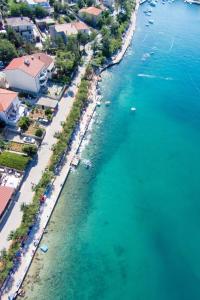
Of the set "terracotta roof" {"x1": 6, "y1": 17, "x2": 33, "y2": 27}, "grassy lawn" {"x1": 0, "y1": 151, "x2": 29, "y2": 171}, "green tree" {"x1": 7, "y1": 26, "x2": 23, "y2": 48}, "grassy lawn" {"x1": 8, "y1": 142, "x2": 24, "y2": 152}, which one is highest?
"terracotta roof" {"x1": 6, "y1": 17, "x2": 33, "y2": 27}

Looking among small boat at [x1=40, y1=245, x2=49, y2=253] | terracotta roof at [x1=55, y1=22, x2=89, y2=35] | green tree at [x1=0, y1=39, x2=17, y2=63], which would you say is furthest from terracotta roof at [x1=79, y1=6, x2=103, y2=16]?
Answer: small boat at [x1=40, y1=245, x2=49, y2=253]

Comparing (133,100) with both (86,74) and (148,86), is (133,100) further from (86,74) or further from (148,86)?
(86,74)

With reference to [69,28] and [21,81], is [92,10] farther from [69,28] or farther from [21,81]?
[21,81]

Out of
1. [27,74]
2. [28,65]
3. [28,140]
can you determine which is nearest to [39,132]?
[28,140]

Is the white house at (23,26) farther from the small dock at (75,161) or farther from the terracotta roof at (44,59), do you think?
the small dock at (75,161)

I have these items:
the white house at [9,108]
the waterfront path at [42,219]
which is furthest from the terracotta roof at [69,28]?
the white house at [9,108]

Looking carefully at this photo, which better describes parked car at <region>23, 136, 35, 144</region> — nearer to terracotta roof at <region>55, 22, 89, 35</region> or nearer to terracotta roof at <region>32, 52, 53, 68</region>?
terracotta roof at <region>32, 52, 53, 68</region>

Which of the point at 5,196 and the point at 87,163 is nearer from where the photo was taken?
the point at 5,196
